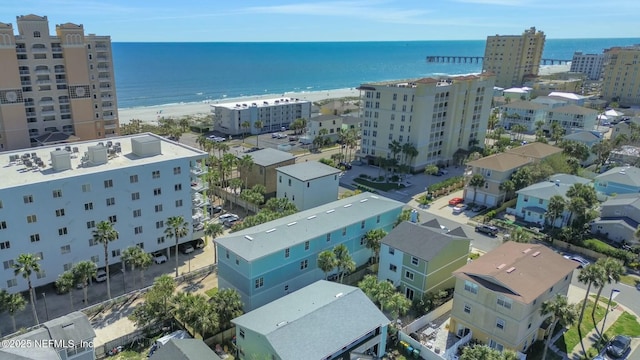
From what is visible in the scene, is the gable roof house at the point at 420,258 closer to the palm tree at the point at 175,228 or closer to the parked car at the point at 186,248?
the palm tree at the point at 175,228

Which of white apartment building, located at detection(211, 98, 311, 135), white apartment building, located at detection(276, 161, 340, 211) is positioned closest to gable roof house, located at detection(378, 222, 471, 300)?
white apartment building, located at detection(276, 161, 340, 211)

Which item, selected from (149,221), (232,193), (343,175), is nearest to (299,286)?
(149,221)

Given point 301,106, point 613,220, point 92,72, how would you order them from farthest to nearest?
1. point 301,106
2. point 92,72
3. point 613,220

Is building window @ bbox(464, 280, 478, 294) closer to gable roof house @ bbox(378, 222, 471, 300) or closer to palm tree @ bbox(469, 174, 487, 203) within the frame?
gable roof house @ bbox(378, 222, 471, 300)

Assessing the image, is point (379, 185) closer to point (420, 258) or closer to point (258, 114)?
point (420, 258)

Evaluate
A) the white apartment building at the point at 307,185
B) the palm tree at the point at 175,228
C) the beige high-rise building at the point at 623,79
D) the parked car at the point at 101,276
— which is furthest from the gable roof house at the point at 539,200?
the beige high-rise building at the point at 623,79

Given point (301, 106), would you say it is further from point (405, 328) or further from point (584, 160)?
point (405, 328)
